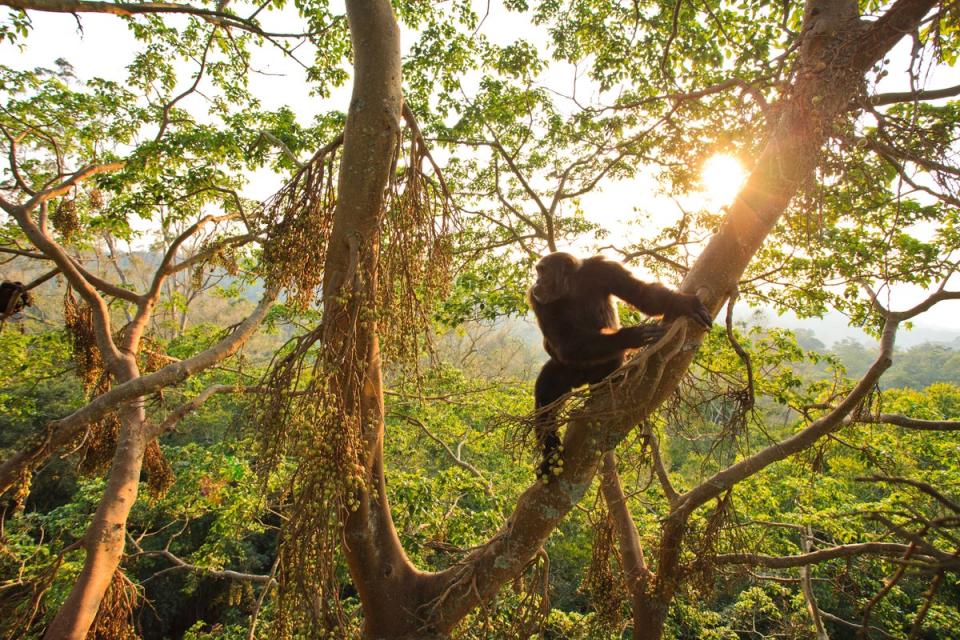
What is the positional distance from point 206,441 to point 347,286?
22106mm

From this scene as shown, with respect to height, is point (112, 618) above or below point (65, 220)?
below

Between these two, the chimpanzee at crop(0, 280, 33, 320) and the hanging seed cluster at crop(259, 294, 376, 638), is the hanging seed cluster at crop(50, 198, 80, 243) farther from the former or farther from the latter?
the hanging seed cluster at crop(259, 294, 376, 638)

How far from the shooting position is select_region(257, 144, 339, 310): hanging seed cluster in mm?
2422

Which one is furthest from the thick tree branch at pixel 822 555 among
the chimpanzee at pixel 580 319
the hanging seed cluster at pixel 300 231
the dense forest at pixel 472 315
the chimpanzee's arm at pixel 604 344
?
the hanging seed cluster at pixel 300 231

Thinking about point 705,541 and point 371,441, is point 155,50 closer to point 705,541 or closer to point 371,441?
point 371,441

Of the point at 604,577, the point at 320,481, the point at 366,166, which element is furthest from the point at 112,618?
the point at 366,166

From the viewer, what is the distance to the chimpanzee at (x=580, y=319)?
3369 mm

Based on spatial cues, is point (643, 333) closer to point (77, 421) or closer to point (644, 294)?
point (644, 294)

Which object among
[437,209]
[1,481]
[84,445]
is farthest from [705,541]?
[84,445]

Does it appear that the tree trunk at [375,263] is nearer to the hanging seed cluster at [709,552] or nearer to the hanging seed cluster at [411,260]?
the hanging seed cluster at [411,260]

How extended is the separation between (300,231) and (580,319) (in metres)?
2.29

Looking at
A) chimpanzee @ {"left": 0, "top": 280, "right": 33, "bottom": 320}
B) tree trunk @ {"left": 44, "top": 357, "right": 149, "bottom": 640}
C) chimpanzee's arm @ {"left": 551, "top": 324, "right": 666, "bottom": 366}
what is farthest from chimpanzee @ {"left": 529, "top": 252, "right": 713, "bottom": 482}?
chimpanzee @ {"left": 0, "top": 280, "right": 33, "bottom": 320}

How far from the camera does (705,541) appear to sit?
3832 millimetres

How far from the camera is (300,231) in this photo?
2.43 metres
